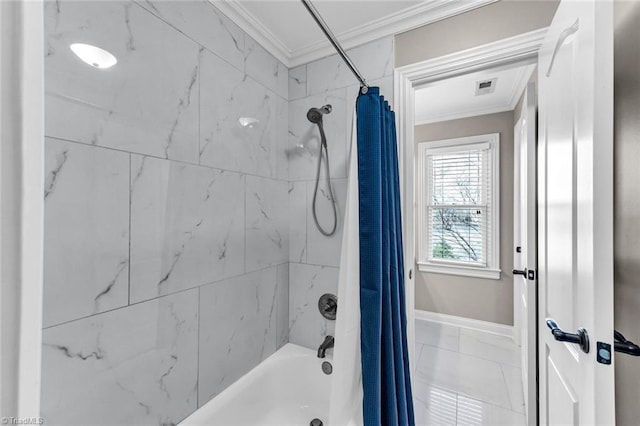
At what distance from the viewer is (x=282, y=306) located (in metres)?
1.85

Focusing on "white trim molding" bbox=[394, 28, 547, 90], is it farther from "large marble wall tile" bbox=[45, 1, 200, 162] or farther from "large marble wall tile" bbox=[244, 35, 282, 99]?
"large marble wall tile" bbox=[45, 1, 200, 162]

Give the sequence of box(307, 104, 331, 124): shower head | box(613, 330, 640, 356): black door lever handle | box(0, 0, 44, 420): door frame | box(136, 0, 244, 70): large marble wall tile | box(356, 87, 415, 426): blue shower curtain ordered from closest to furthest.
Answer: box(0, 0, 44, 420): door frame, box(613, 330, 640, 356): black door lever handle, box(356, 87, 415, 426): blue shower curtain, box(136, 0, 244, 70): large marble wall tile, box(307, 104, 331, 124): shower head

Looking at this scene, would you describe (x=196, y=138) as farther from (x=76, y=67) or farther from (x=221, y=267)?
(x=221, y=267)

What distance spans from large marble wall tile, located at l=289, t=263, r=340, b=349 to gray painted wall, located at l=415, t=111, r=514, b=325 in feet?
6.60

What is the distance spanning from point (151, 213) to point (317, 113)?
109cm

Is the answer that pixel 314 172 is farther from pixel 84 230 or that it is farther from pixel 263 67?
pixel 84 230

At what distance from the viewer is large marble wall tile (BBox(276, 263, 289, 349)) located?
5.95 ft

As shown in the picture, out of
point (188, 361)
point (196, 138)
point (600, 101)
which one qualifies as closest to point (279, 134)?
point (196, 138)

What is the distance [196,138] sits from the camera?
1.27m

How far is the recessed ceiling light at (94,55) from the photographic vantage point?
88cm

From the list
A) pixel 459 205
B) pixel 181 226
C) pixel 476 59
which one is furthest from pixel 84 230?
pixel 459 205

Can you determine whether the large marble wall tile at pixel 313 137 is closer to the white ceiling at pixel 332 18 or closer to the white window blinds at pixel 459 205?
the white ceiling at pixel 332 18

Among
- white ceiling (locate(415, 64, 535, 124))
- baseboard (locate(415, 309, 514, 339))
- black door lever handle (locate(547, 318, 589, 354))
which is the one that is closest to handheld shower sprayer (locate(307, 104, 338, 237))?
white ceiling (locate(415, 64, 535, 124))

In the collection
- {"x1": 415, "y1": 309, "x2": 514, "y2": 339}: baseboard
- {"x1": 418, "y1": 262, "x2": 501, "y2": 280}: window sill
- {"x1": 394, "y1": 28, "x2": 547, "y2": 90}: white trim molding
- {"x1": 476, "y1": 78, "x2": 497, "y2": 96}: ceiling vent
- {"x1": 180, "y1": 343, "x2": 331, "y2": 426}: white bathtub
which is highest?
{"x1": 476, "y1": 78, "x2": 497, "y2": 96}: ceiling vent
